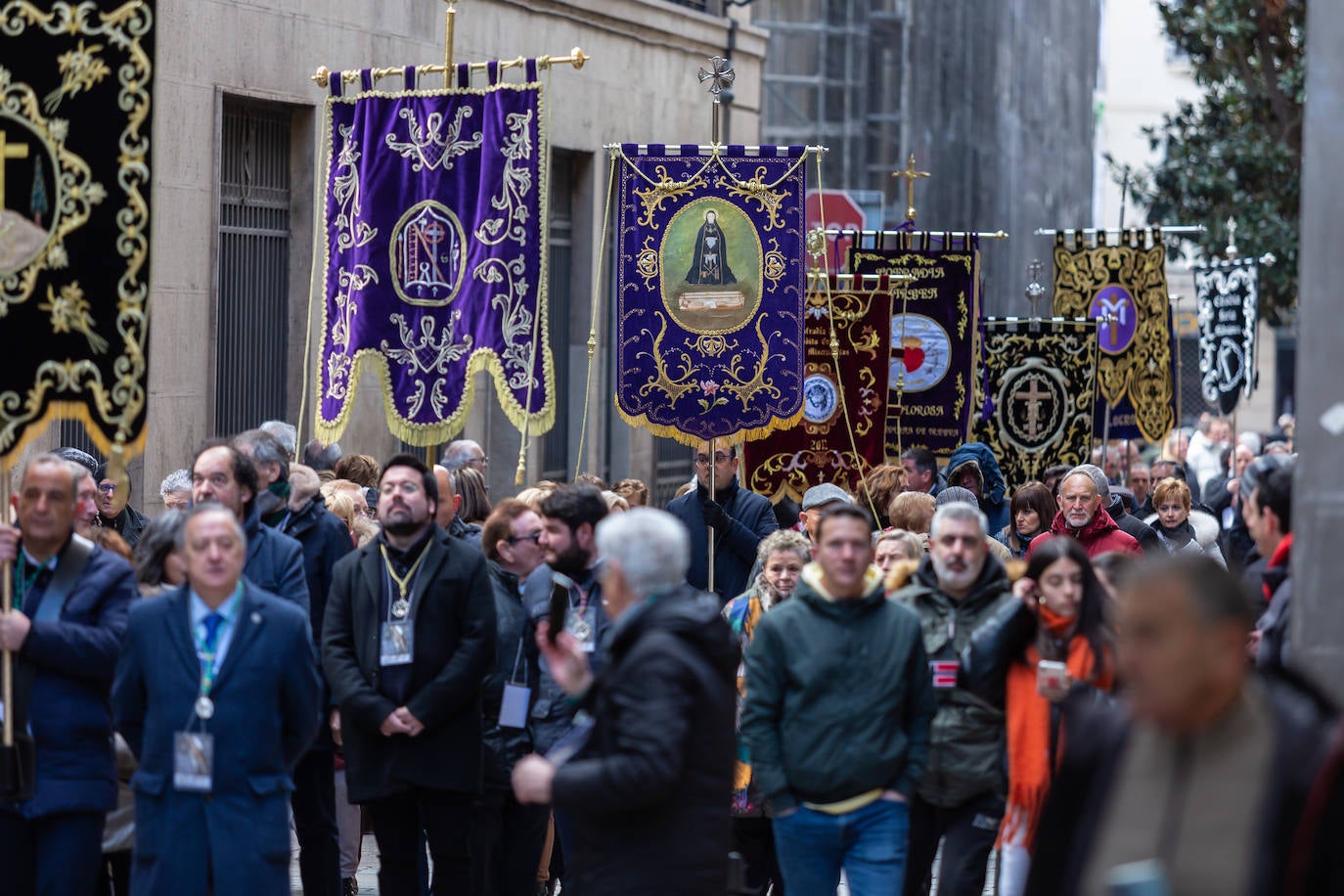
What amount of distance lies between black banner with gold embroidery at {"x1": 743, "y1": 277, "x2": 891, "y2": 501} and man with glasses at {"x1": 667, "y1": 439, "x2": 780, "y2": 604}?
5.47ft

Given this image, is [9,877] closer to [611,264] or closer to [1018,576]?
[1018,576]

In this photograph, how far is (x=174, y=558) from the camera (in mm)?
7461

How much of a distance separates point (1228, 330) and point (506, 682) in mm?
15316

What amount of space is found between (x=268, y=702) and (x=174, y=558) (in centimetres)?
117

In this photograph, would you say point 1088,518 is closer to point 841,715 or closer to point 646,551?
point 841,715

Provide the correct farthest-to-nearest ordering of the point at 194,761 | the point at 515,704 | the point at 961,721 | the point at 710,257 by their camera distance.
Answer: the point at 710,257 < the point at 515,704 < the point at 961,721 < the point at 194,761

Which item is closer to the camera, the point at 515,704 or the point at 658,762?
the point at 658,762

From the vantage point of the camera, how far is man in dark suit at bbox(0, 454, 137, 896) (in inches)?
260

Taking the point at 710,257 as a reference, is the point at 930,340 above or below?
below

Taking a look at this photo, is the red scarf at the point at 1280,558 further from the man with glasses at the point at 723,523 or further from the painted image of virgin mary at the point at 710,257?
the painted image of virgin mary at the point at 710,257

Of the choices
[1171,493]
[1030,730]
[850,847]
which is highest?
[1171,493]

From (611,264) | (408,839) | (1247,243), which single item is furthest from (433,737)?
(1247,243)

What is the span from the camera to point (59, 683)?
264 inches

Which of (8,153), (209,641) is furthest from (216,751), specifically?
(8,153)
